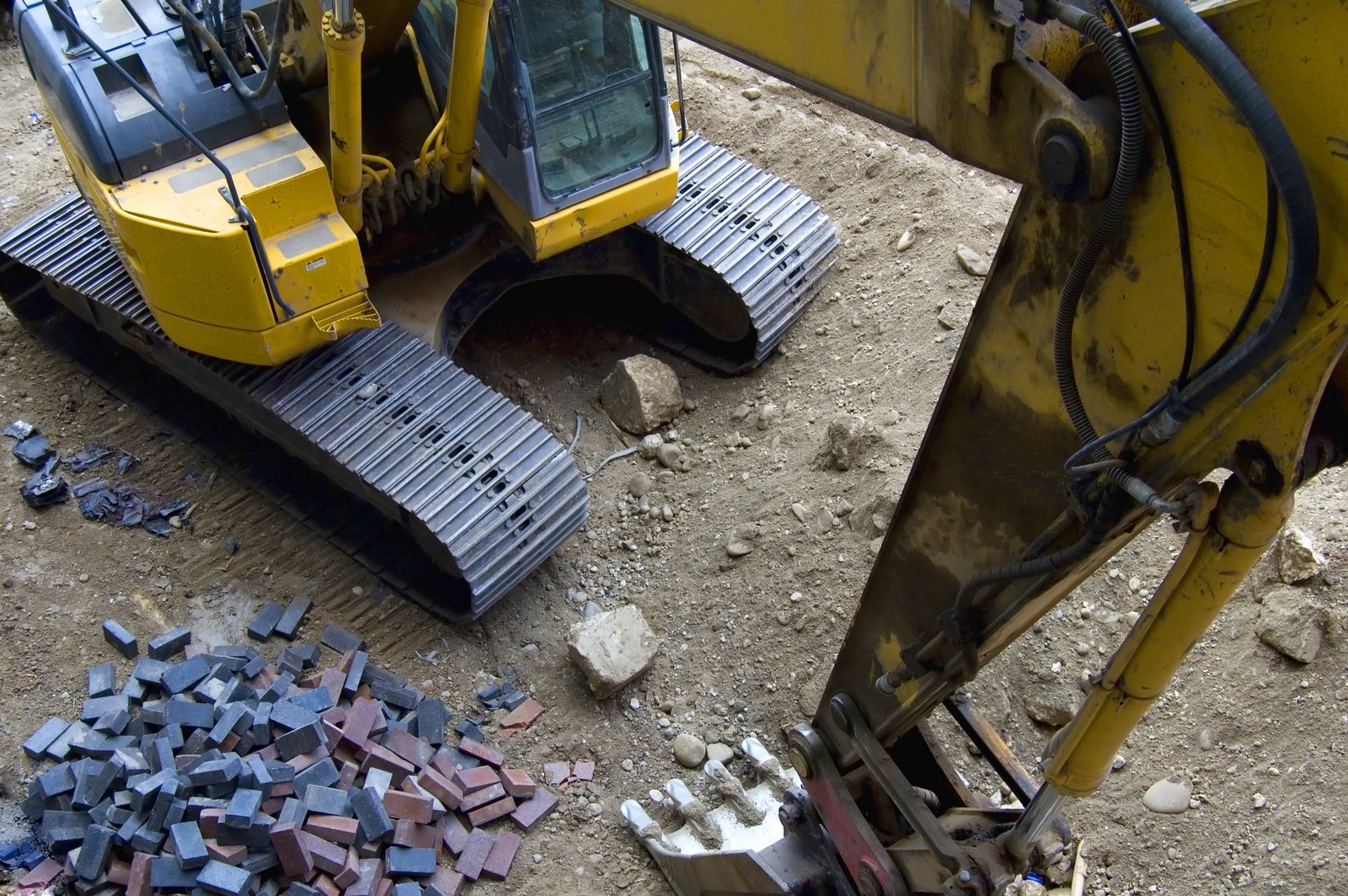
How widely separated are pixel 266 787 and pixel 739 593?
1.88m

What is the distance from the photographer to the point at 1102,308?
1894mm

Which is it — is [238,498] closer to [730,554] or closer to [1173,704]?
[730,554]

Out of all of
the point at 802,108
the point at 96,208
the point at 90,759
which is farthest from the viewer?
the point at 802,108

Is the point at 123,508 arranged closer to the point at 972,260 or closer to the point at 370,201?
the point at 370,201

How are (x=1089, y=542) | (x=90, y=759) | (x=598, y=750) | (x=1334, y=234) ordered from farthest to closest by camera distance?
(x=598, y=750), (x=90, y=759), (x=1089, y=542), (x=1334, y=234)

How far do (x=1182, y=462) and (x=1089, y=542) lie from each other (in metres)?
0.22

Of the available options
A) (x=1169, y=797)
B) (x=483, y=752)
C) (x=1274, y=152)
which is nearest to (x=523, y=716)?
(x=483, y=752)

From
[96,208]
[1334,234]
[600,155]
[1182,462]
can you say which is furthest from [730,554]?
[1334,234]

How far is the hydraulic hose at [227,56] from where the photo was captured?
4688mm

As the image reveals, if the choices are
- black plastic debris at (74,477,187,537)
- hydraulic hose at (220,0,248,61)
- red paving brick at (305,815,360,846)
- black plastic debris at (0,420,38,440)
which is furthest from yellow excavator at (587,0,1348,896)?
black plastic debris at (0,420,38,440)

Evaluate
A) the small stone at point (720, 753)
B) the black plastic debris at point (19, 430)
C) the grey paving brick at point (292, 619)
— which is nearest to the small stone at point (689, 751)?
the small stone at point (720, 753)

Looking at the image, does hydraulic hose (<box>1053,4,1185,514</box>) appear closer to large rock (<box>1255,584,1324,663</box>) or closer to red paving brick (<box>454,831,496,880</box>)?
large rock (<box>1255,584,1324,663</box>)

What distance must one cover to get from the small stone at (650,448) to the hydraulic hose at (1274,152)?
4135 mm

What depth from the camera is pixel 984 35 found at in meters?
1.83
